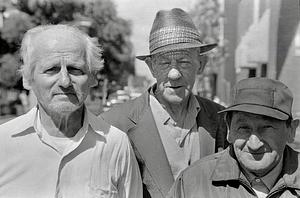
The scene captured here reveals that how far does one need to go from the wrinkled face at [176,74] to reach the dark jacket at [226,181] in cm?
60

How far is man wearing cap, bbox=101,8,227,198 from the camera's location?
2383mm

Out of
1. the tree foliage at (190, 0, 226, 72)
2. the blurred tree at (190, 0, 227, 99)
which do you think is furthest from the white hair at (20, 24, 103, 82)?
the tree foliage at (190, 0, 226, 72)

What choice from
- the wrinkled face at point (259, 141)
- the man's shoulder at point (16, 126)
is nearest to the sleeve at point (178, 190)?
the wrinkled face at point (259, 141)

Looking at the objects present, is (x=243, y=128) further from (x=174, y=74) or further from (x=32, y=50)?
(x=32, y=50)

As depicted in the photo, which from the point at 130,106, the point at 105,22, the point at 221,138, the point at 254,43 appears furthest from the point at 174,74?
the point at 254,43

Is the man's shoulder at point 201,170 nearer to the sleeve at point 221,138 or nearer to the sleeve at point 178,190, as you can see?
the sleeve at point 178,190

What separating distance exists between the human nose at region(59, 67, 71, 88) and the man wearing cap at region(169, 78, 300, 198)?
0.55 m

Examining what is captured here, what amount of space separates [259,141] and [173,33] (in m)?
0.87

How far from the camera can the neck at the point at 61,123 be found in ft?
6.14

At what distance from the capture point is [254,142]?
1.79m

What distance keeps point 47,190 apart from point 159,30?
1043 millimetres

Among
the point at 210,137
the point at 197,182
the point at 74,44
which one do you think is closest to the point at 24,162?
the point at 74,44

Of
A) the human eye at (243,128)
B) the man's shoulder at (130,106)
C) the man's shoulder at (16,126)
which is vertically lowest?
the man's shoulder at (130,106)

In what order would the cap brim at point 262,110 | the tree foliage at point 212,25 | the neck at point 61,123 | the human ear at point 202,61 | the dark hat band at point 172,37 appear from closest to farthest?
1. the cap brim at point 262,110
2. the neck at point 61,123
3. the dark hat band at point 172,37
4. the human ear at point 202,61
5. the tree foliage at point 212,25
